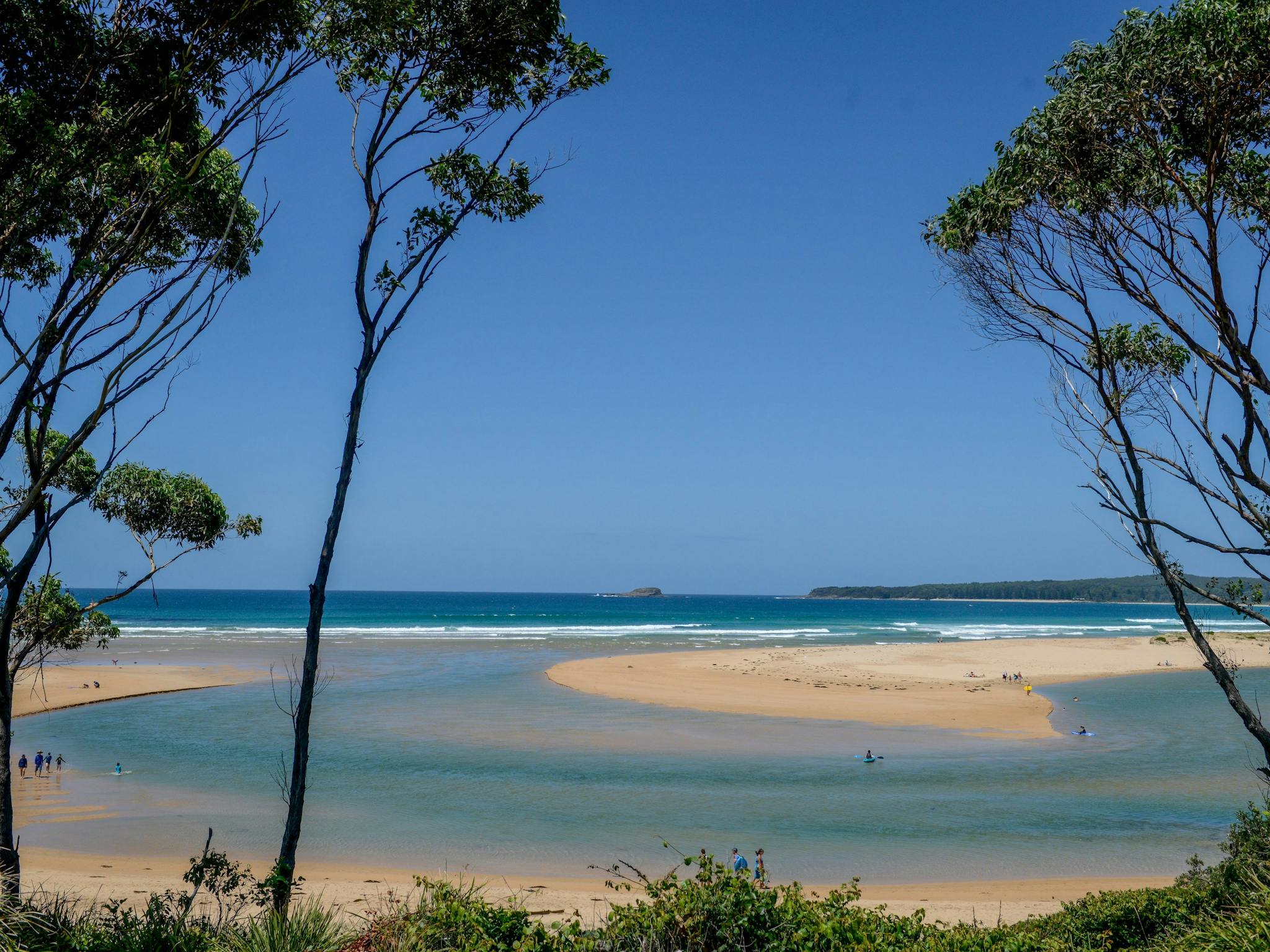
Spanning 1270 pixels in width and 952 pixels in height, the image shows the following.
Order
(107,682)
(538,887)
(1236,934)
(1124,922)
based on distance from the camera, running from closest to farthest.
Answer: (1236,934), (1124,922), (538,887), (107,682)

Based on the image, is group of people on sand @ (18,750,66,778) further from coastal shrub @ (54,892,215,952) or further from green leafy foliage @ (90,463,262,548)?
coastal shrub @ (54,892,215,952)

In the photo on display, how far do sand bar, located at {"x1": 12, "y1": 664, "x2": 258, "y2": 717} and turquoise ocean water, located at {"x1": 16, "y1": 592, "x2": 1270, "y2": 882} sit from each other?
1637 mm

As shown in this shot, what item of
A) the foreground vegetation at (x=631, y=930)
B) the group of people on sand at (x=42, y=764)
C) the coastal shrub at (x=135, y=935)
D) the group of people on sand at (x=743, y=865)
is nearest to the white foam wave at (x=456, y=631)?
the group of people on sand at (x=42, y=764)

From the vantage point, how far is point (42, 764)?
20875 millimetres

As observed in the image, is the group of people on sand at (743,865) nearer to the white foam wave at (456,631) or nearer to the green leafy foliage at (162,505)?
the green leafy foliage at (162,505)

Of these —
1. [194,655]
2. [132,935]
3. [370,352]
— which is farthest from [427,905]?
[194,655]

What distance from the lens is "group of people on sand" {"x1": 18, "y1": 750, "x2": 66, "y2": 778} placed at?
65.9 ft

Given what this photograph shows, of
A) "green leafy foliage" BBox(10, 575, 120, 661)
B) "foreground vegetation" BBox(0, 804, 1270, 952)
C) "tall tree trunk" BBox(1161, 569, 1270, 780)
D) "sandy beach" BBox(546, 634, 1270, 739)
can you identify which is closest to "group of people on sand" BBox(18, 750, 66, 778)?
"green leafy foliage" BBox(10, 575, 120, 661)

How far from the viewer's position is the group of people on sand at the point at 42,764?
65.9ft

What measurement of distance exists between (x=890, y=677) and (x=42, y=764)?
112 feet

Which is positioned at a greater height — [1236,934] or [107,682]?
[1236,934]

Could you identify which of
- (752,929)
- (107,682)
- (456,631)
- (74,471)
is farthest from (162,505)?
(456,631)

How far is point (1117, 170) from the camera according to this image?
7.72 meters

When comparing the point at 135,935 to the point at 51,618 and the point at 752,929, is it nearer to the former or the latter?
the point at 752,929
